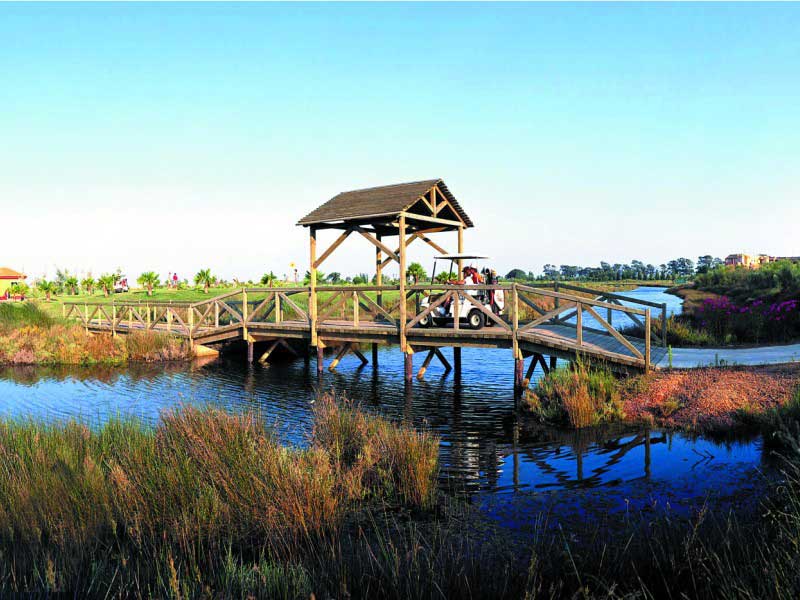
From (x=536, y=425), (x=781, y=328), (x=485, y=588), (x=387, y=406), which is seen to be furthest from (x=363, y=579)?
(x=781, y=328)

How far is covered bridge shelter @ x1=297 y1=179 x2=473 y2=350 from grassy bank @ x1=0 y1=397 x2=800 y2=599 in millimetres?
8210

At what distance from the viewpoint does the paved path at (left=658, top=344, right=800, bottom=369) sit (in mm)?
11691

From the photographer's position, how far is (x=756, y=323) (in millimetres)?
16062

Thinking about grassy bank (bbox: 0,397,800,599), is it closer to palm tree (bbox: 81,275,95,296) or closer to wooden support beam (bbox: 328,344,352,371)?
wooden support beam (bbox: 328,344,352,371)

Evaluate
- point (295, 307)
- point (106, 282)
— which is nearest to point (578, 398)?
point (295, 307)

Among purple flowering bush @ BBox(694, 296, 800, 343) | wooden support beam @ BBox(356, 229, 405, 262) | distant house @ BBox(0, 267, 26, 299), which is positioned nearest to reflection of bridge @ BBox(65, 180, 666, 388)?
wooden support beam @ BBox(356, 229, 405, 262)

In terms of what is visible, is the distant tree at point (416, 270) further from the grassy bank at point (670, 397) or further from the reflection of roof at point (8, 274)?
the reflection of roof at point (8, 274)

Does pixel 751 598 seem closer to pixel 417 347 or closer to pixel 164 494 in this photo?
pixel 164 494

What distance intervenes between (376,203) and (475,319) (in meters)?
4.16

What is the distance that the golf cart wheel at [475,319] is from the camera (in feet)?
48.3

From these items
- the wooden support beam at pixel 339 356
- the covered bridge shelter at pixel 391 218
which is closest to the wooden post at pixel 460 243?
the covered bridge shelter at pixel 391 218

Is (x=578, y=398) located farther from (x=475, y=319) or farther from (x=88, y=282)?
(x=88, y=282)

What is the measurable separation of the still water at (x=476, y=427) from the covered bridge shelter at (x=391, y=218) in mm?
2513

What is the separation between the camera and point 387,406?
42.0 ft
